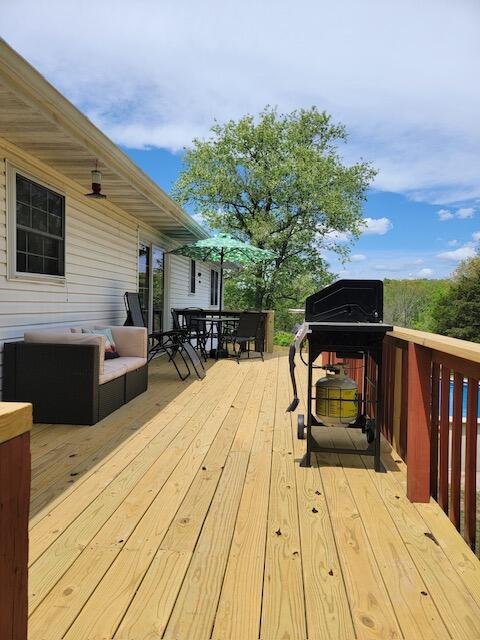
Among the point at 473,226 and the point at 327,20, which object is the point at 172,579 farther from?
the point at 473,226

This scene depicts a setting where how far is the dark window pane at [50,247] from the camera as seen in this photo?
16.1ft

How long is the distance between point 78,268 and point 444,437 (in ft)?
15.2

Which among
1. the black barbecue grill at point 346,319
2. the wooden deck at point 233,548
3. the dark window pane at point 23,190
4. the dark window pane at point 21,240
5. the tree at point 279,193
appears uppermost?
the tree at point 279,193

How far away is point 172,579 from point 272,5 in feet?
22.5

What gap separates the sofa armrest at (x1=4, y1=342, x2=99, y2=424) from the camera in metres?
3.90

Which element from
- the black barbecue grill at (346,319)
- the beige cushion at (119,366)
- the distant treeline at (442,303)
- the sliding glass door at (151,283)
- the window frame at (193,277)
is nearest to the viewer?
the black barbecue grill at (346,319)

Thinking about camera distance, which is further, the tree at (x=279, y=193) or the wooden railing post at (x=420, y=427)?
the tree at (x=279, y=193)

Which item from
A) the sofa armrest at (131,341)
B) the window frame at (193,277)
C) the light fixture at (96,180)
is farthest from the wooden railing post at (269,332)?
the light fixture at (96,180)

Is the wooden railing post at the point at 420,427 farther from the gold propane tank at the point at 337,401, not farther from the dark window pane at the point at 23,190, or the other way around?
the dark window pane at the point at 23,190

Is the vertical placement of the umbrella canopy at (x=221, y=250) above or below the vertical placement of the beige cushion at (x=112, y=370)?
above

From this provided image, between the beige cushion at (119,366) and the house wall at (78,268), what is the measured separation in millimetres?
872

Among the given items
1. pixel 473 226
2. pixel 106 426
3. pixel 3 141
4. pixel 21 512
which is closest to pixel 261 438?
pixel 106 426

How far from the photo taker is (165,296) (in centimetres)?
955

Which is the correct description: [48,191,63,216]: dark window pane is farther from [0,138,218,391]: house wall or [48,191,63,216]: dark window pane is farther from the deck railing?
the deck railing
